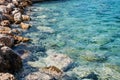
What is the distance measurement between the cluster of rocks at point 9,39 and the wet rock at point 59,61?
2013 mm

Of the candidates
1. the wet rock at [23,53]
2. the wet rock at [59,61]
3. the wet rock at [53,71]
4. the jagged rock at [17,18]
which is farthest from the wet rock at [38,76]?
the jagged rock at [17,18]

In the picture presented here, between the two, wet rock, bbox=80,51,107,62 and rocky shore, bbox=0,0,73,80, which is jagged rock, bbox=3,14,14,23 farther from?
wet rock, bbox=80,51,107,62

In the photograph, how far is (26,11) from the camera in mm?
31625

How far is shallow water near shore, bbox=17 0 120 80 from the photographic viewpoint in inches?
653

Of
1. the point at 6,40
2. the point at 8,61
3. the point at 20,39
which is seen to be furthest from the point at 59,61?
the point at 20,39

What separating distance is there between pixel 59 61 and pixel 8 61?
3.13 meters

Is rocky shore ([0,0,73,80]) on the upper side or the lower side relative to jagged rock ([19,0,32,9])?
upper

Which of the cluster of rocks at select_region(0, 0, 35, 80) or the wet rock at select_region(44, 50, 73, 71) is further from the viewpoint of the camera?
the wet rock at select_region(44, 50, 73, 71)

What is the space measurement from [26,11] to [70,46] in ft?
46.8

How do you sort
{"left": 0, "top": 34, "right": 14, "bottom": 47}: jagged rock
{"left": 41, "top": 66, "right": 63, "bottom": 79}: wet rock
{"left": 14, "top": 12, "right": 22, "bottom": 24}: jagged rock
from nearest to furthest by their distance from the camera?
{"left": 41, "top": 66, "right": 63, "bottom": 79}: wet rock → {"left": 0, "top": 34, "right": 14, "bottom": 47}: jagged rock → {"left": 14, "top": 12, "right": 22, "bottom": 24}: jagged rock

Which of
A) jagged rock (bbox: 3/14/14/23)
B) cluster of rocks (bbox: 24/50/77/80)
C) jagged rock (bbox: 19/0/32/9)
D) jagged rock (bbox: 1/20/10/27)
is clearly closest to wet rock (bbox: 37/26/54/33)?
jagged rock (bbox: 1/20/10/27)

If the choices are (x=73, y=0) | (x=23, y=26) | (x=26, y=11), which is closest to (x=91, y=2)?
(x=73, y=0)

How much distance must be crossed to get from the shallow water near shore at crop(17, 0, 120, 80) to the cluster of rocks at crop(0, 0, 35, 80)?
106 cm

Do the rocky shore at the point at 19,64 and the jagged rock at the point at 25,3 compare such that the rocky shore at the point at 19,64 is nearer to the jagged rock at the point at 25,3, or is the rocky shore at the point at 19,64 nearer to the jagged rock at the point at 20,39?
the jagged rock at the point at 20,39
